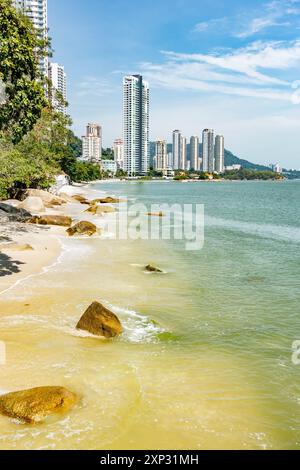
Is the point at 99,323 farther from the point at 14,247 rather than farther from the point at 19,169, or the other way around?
the point at 19,169

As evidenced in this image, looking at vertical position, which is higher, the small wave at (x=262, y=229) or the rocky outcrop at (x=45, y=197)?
the rocky outcrop at (x=45, y=197)

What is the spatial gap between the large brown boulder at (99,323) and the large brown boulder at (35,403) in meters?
3.24

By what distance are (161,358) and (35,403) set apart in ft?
11.0

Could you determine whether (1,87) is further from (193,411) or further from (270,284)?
(270,284)

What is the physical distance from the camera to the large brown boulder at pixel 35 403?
23.6 ft

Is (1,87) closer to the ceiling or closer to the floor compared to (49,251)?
closer to the ceiling

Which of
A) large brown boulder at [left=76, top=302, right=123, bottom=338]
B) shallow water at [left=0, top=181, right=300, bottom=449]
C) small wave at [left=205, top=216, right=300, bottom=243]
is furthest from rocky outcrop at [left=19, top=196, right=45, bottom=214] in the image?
large brown boulder at [left=76, top=302, right=123, bottom=338]

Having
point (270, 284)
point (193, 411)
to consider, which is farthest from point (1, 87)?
point (270, 284)

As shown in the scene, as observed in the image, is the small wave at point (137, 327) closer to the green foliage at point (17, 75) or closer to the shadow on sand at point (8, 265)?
the shadow on sand at point (8, 265)

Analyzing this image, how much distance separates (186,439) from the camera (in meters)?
6.91

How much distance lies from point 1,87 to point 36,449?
1005 centimetres

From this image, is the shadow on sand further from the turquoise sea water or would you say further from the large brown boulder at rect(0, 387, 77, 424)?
the large brown boulder at rect(0, 387, 77, 424)

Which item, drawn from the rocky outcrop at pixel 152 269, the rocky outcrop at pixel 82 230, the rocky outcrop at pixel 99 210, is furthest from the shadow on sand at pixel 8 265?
the rocky outcrop at pixel 99 210

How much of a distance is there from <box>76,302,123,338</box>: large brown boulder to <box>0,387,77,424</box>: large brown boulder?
324 centimetres
